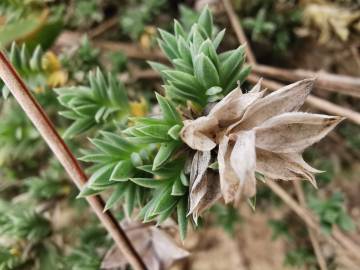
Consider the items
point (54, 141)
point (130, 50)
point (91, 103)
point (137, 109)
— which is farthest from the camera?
point (130, 50)

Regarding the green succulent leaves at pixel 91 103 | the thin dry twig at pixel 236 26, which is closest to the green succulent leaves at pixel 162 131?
the green succulent leaves at pixel 91 103

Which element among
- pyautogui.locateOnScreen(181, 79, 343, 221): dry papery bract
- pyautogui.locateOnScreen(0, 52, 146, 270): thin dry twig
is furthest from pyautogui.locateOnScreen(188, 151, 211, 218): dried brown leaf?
pyautogui.locateOnScreen(0, 52, 146, 270): thin dry twig

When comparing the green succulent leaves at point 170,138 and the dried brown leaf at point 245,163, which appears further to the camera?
the green succulent leaves at point 170,138

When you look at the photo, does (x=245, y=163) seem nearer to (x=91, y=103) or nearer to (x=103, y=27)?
(x=91, y=103)

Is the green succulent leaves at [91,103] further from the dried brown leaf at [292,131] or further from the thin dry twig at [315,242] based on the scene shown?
the thin dry twig at [315,242]

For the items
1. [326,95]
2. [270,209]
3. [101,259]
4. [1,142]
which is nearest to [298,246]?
[270,209]

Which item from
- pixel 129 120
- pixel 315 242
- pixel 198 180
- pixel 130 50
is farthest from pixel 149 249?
pixel 130 50

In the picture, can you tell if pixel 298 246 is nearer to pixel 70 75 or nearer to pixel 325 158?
pixel 325 158
